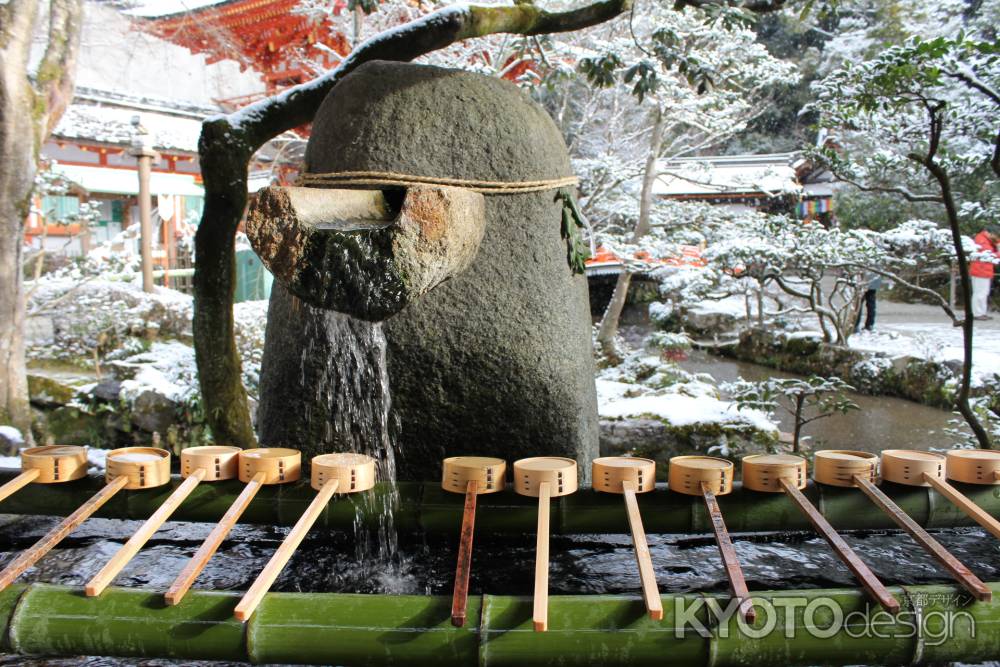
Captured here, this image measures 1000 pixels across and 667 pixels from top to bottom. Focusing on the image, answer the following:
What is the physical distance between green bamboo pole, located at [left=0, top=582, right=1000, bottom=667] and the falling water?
0.90m

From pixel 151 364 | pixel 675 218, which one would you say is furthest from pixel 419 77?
pixel 675 218

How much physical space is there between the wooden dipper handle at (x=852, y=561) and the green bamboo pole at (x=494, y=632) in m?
0.05

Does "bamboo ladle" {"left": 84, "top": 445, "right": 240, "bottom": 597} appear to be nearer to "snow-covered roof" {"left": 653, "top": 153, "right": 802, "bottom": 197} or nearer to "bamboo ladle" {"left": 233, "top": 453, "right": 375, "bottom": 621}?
"bamboo ladle" {"left": 233, "top": 453, "right": 375, "bottom": 621}

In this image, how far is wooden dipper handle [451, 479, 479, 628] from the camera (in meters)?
1.60

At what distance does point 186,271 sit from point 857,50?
1302cm

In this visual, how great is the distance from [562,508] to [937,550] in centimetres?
101

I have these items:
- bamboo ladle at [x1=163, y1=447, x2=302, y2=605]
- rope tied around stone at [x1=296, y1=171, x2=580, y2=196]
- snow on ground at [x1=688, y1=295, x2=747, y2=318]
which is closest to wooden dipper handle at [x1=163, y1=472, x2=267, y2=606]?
bamboo ladle at [x1=163, y1=447, x2=302, y2=605]

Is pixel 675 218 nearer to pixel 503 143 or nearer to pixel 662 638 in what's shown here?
pixel 503 143

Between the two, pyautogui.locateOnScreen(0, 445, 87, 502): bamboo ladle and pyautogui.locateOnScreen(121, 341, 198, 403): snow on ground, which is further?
pyautogui.locateOnScreen(121, 341, 198, 403): snow on ground

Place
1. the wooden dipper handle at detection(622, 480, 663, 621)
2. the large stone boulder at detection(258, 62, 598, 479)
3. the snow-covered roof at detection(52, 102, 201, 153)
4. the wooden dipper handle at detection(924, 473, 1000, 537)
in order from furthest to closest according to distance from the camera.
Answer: the snow-covered roof at detection(52, 102, 201, 153), the large stone boulder at detection(258, 62, 598, 479), the wooden dipper handle at detection(924, 473, 1000, 537), the wooden dipper handle at detection(622, 480, 663, 621)

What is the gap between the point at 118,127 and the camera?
40.7ft

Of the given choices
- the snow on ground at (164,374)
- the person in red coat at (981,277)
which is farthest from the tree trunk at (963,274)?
the snow on ground at (164,374)

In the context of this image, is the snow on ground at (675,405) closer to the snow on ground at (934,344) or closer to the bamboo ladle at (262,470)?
the bamboo ladle at (262,470)

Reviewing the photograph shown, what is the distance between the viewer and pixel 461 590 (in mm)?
1651
